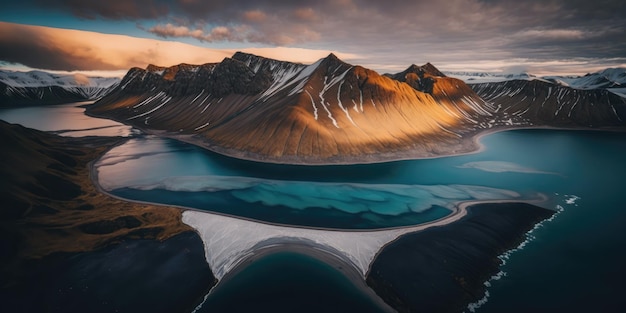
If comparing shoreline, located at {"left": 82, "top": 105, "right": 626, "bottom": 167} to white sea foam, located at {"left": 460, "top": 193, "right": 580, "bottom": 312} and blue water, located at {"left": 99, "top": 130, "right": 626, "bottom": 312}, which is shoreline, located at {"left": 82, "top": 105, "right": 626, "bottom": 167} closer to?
blue water, located at {"left": 99, "top": 130, "right": 626, "bottom": 312}

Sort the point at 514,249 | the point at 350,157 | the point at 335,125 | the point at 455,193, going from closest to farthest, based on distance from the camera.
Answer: the point at 514,249 → the point at 455,193 → the point at 350,157 → the point at 335,125

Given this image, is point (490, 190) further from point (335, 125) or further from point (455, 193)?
point (335, 125)

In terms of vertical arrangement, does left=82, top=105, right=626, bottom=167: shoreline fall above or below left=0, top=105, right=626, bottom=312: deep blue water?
above

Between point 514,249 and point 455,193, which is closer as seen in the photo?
point 514,249

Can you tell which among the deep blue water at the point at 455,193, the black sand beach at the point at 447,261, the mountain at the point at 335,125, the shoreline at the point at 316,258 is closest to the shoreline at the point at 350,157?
the mountain at the point at 335,125

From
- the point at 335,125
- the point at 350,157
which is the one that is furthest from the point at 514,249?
the point at 335,125

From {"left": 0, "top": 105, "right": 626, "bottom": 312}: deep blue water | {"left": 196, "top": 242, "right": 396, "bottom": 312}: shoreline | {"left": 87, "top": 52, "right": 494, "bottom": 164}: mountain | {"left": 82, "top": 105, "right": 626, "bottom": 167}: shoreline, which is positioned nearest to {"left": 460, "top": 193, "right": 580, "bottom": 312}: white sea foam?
{"left": 0, "top": 105, "right": 626, "bottom": 312}: deep blue water

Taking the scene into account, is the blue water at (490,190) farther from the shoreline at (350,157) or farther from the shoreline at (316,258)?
the shoreline at (316,258)

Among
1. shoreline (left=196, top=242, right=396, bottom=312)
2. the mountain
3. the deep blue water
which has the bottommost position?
shoreline (left=196, top=242, right=396, bottom=312)

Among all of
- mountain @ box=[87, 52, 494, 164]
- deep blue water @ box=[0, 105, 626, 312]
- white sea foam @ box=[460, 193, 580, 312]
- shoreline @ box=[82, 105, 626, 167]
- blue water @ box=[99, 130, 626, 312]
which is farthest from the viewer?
mountain @ box=[87, 52, 494, 164]

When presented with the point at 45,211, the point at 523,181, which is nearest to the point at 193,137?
the point at 45,211

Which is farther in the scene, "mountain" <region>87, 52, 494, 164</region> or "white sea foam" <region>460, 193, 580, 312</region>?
"mountain" <region>87, 52, 494, 164</region>

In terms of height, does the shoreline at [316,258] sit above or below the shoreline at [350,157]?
below

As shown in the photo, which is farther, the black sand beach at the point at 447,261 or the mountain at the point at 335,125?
the mountain at the point at 335,125
